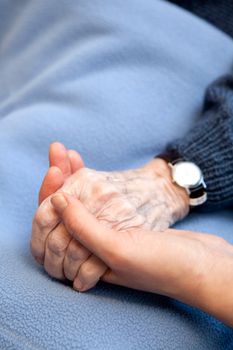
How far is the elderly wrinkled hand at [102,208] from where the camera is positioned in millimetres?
669

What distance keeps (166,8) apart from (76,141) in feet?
1.17

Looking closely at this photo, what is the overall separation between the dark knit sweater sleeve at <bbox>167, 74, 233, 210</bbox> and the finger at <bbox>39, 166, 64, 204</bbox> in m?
0.25

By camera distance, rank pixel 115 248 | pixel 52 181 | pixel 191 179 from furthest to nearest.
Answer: pixel 191 179 < pixel 52 181 < pixel 115 248

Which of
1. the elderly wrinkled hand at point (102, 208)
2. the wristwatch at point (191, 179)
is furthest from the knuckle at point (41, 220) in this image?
the wristwatch at point (191, 179)

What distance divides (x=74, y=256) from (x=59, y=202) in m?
0.07

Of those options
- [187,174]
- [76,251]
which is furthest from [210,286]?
[187,174]

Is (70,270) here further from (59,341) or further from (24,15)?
(24,15)

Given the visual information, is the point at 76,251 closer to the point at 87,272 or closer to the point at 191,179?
the point at 87,272

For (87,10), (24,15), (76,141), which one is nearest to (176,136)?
(76,141)

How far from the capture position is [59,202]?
655mm

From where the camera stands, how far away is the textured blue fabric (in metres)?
0.67

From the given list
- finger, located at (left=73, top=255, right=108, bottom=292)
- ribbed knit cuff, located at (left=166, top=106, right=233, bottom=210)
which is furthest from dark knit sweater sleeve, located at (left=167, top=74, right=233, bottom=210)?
finger, located at (left=73, top=255, right=108, bottom=292)

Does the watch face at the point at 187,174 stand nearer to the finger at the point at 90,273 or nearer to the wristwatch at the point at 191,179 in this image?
the wristwatch at the point at 191,179

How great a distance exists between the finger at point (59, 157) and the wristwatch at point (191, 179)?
0.63ft
